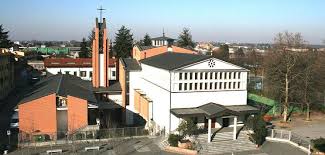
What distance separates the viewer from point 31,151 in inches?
1128

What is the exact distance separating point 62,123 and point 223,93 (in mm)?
16259

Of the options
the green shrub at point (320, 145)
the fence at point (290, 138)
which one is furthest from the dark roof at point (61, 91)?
the green shrub at point (320, 145)

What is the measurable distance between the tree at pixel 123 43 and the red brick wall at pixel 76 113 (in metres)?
52.5

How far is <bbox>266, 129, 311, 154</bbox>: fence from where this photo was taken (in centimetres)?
3194

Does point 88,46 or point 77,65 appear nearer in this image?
point 77,65

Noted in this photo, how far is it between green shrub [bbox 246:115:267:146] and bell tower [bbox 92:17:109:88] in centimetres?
2006

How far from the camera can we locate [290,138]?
33500 millimetres

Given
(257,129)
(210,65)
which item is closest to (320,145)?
(257,129)

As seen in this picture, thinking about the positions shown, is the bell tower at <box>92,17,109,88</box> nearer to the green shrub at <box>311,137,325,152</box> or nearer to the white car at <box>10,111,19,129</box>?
the white car at <box>10,111,19,129</box>

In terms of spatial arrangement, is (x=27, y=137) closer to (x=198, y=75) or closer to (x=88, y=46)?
(x=198, y=75)

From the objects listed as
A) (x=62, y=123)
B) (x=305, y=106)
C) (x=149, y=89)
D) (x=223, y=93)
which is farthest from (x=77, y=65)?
(x=305, y=106)

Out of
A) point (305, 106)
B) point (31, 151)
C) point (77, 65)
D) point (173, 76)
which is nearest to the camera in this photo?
point (31, 151)

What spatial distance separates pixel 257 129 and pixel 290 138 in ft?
14.1

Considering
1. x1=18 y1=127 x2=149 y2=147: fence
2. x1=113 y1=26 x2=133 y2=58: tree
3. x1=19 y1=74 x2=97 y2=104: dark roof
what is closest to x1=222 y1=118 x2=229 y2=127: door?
x1=18 y1=127 x2=149 y2=147: fence
